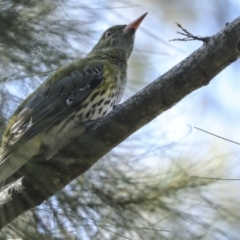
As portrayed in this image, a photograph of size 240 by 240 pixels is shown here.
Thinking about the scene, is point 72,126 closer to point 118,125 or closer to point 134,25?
point 118,125

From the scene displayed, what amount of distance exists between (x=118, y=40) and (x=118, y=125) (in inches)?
55.1

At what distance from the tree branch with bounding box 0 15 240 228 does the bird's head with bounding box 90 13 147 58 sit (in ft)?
3.54

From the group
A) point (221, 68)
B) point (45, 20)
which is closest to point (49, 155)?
point (45, 20)

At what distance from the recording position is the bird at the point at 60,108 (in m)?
2.26

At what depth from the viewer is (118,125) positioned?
6.41ft

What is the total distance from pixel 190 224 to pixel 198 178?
0.20 m

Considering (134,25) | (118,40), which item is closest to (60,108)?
(134,25)

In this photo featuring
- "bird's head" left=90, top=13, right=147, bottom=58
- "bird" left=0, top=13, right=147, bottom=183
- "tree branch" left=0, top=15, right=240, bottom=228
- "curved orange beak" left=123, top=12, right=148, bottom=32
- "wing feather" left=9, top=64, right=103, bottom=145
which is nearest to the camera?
"tree branch" left=0, top=15, right=240, bottom=228

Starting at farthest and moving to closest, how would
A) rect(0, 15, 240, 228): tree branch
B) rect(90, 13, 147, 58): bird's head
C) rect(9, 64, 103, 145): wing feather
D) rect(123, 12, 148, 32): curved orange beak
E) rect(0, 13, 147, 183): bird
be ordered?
1. rect(90, 13, 147, 58): bird's head
2. rect(123, 12, 148, 32): curved orange beak
3. rect(9, 64, 103, 145): wing feather
4. rect(0, 13, 147, 183): bird
5. rect(0, 15, 240, 228): tree branch

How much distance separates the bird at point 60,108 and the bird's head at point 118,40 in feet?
0.67

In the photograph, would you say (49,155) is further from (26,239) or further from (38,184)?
(26,239)

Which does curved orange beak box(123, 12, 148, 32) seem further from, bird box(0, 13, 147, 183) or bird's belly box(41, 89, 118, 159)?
bird's belly box(41, 89, 118, 159)

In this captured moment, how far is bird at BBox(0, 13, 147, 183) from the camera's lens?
2.26 m

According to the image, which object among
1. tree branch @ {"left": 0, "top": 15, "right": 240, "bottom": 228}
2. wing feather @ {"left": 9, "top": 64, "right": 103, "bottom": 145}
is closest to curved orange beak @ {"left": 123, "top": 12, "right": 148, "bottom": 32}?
wing feather @ {"left": 9, "top": 64, "right": 103, "bottom": 145}
